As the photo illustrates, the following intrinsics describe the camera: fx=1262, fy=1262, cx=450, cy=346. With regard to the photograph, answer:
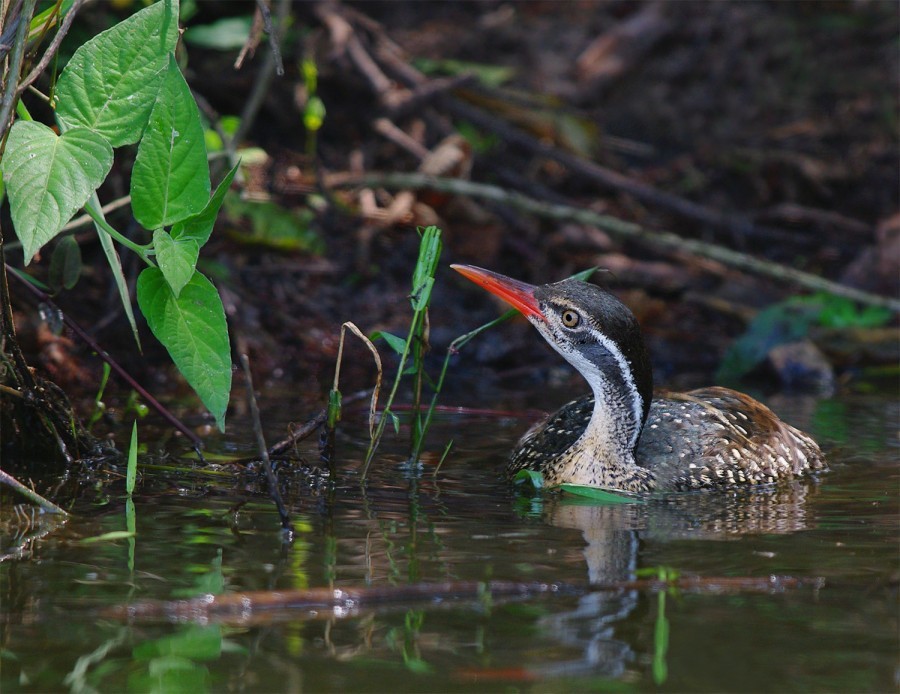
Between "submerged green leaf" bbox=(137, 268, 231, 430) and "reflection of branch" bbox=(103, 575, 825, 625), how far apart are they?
0.78 meters

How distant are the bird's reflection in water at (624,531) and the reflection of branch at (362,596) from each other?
0.43ft

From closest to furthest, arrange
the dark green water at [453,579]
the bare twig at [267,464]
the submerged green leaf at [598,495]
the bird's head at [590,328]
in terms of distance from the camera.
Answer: the dark green water at [453,579] → the bare twig at [267,464] → the submerged green leaf at [598,495] → the bird's head at [590,328]

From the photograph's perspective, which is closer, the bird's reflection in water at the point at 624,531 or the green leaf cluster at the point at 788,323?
the bird's reflection in water at the point at 624,531

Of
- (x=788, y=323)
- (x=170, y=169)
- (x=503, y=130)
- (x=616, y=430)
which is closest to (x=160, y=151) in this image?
(x=170, y=169)

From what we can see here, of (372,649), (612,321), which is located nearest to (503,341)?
(612,321)

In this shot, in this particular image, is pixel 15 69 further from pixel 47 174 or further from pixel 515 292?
pixel 515 292

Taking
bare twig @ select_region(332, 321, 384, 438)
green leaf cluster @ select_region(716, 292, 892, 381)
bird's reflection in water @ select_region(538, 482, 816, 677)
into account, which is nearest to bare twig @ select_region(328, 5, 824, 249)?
green leaf cluster @ select_region(716, 292, 892, 381)

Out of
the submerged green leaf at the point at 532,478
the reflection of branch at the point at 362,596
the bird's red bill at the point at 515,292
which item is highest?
the bird's red bill at the point at 515,292

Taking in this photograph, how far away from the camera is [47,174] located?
3.92m

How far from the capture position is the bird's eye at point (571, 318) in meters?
5.78

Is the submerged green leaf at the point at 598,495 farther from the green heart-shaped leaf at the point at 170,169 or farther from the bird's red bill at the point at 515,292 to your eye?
the green heart-shaped leaf at the point at 170,169

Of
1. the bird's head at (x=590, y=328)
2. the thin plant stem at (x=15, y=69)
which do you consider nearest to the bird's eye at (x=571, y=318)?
the bird's head at (x=590, y=328)

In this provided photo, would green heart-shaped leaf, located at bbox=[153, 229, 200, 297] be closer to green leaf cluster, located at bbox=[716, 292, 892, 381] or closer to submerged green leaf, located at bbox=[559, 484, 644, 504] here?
submerged green leaf, located at bbox=[559, 484, 644, 504]

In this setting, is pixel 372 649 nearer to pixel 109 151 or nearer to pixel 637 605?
pixel 637 605
